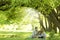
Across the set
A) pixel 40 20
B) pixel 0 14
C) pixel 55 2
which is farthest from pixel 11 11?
pixel 55 2

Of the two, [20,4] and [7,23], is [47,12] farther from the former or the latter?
[7,23]

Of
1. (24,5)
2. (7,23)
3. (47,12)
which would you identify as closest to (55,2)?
(47,12)

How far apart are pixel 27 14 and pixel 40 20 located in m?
1.36

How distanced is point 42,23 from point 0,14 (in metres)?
3.73

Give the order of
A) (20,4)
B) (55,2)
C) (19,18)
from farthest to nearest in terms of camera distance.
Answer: (19,18) < (20,4) < (55,2)

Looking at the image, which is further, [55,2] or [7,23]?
[7,23]

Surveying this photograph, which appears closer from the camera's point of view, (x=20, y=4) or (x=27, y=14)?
(x=20, y=4)

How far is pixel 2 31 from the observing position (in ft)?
76.9

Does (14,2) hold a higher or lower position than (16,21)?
higher

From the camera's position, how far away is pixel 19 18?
80.6 feet

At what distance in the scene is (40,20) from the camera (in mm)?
24219

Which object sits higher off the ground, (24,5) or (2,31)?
(24,5)

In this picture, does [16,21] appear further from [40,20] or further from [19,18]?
[40,20]

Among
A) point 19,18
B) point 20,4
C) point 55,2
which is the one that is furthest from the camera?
point 19,18
